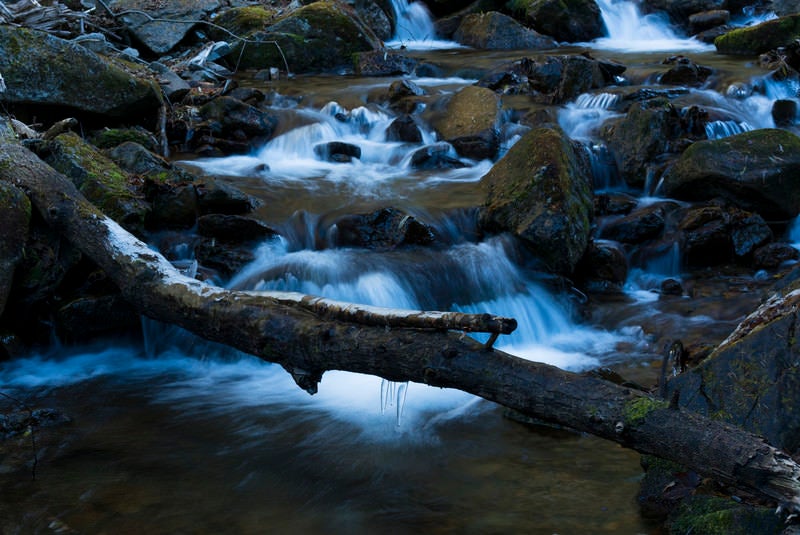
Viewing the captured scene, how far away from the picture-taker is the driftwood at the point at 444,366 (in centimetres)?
313

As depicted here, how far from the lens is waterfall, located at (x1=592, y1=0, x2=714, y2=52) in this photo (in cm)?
1728

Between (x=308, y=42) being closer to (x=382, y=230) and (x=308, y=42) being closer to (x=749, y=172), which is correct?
(x=382, y=230)

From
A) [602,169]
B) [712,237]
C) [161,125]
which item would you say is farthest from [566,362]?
[161,125]

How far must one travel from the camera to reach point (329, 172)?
34.0ft

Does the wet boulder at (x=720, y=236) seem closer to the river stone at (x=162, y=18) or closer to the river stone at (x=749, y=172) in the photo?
the river stone at (x=749, y=172)

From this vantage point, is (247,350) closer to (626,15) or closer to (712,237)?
(712,237)

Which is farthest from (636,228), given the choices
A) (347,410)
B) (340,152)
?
(347,410)

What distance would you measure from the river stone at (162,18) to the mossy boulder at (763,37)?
33.4 ft

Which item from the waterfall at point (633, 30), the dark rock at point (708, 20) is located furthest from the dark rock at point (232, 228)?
the dark rock at point (708, 20)

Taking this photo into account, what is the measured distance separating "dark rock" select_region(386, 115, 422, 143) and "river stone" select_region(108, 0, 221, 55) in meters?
4.88

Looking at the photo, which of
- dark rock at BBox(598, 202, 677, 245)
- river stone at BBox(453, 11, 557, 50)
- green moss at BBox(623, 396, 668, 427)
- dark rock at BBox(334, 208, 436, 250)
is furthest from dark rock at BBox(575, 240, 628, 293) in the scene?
river stone at BBox(453, 11, 557, 50)

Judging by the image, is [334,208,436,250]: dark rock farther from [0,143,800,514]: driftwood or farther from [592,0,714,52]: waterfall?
[592,0,714,52]: waterfall

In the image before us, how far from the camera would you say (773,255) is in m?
8.56

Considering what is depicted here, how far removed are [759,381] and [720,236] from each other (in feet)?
16.3
